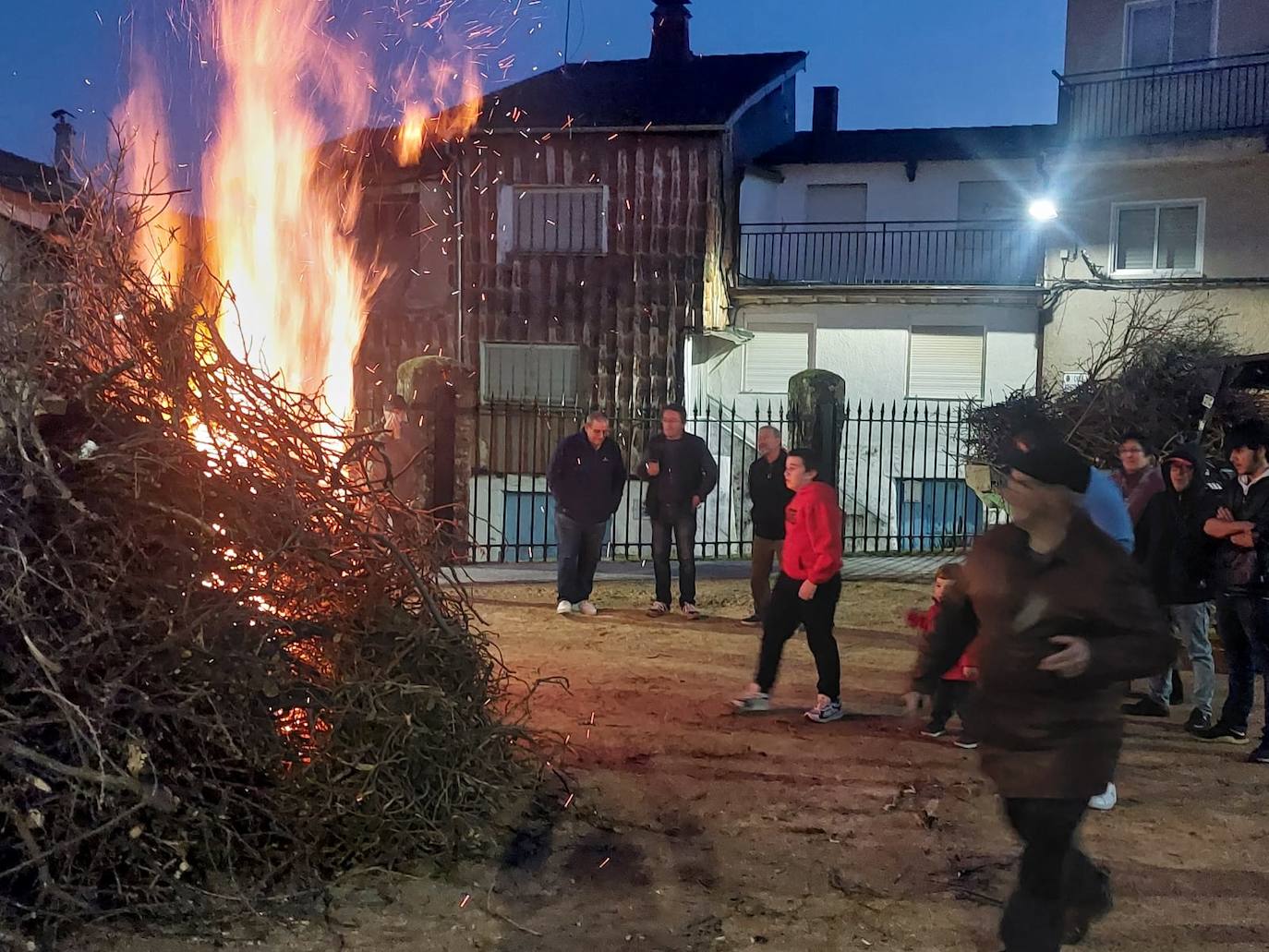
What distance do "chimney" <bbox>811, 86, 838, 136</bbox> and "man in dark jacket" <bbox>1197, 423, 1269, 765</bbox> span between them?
21466mm

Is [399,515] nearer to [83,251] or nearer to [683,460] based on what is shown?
[83,251]

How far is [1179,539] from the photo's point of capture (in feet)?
22.1

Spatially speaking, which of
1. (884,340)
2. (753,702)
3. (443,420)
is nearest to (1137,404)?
(753,702)

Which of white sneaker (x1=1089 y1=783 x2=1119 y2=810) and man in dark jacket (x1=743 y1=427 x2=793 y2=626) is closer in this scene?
white sneaker (x1=1089 y1=783 x2=1119 y2=810)

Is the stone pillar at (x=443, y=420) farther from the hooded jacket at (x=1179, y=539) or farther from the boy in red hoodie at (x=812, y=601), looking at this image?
the hooded jacket at (x=1179, y=539)

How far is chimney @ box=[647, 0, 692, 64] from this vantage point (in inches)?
966

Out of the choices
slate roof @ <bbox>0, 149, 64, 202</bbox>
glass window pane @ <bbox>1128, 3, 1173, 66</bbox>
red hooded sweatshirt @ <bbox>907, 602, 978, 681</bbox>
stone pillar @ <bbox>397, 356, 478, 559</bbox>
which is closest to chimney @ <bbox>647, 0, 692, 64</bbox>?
glass window pane @ <bbox>1128, 3, 1173, 66</bbox>

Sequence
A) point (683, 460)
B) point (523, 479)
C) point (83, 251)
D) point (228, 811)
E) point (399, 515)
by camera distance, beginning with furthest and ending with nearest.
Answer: point (523, 479), point (683, 460), point (399, 515), point (83, 251), point (228, 811)

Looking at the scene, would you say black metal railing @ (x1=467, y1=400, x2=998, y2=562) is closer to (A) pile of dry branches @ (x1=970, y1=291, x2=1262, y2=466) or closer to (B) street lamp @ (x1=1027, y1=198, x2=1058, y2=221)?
(A) pile of dry branches @ (x1=970, y1=291, x2=1262, y2=466)

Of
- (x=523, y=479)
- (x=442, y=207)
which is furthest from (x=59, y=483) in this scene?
(x=442, y=207)

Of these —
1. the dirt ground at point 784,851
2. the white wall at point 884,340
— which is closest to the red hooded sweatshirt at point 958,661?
the dirt ground at point 784,851

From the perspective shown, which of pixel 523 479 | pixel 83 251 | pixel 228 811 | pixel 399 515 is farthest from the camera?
pixel 523 479

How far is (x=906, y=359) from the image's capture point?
2219cm

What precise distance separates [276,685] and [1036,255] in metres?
20.3
